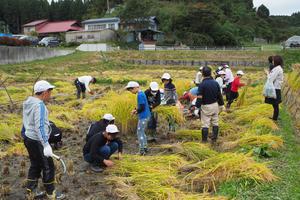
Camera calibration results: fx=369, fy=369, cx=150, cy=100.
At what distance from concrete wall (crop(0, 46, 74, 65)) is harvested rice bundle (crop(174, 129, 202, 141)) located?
60.2 ft

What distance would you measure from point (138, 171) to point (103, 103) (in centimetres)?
487

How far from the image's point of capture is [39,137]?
4195 mm

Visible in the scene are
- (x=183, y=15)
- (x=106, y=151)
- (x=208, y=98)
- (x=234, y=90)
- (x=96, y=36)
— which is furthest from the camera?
(x=183, y=15)

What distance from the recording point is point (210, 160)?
5.36 m

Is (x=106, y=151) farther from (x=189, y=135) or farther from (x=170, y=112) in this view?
(x=189, y=135)

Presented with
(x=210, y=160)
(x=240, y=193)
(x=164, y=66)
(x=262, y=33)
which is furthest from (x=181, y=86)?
(x=262, y=33)

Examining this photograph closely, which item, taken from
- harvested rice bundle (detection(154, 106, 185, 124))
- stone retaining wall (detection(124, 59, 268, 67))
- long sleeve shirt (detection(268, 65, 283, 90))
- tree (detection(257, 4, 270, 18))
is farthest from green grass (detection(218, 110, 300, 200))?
tree (detection(257, 4, 270, 18))

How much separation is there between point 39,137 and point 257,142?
3.77 metres

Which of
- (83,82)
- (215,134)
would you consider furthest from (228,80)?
(83,82)

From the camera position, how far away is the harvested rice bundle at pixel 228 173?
4766 millimetres

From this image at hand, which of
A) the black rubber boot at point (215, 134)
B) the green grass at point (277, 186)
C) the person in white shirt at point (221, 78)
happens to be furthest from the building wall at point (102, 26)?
the green grass at point (277, 186)

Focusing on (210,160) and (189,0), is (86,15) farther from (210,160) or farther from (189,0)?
(210,160)

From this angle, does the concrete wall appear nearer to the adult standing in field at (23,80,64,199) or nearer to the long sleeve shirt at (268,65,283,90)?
the long sleeve shirt at (268,65,283,90)

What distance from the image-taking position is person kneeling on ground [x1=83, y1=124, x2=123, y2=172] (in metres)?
5.25
